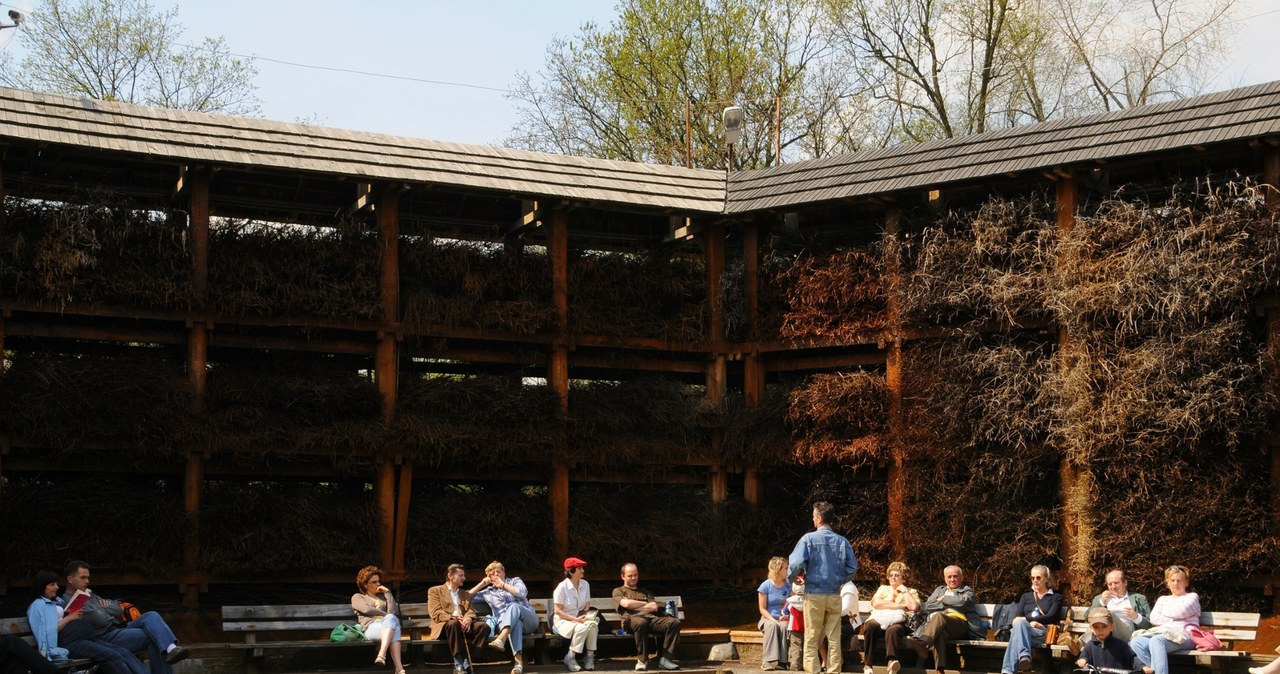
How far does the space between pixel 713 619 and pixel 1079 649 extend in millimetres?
4580

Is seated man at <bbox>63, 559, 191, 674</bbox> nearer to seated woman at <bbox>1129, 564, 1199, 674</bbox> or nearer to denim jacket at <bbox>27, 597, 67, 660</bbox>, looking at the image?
denim jacket at <bbox>27, 597, 67, 660</bbox>

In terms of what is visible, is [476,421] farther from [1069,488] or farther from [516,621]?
[1069,488]

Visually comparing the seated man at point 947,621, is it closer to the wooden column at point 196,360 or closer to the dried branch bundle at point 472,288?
the dried branch bundle at point 472,288

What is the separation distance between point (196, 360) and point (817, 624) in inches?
273

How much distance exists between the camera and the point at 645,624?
13.2m

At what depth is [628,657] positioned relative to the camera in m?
14.0

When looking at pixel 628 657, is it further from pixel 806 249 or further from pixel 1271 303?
pixel 1271 303

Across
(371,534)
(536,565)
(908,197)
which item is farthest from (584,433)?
(908,197)

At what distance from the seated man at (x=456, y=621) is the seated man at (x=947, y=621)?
3.87 meters

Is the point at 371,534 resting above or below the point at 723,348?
below

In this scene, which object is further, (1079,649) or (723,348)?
(723,348)

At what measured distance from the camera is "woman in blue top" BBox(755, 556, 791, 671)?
519 inches

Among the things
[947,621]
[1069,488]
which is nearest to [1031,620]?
[947,621]

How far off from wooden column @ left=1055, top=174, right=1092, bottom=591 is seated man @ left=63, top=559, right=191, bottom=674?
8619 millimetres
